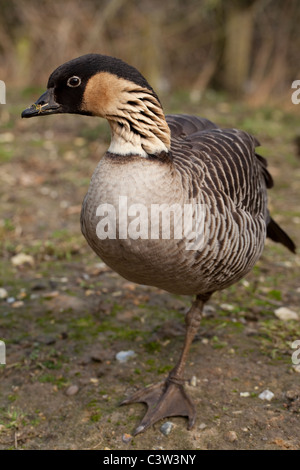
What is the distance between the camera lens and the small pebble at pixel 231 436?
313cm

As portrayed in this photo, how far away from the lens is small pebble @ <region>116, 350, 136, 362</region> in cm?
391

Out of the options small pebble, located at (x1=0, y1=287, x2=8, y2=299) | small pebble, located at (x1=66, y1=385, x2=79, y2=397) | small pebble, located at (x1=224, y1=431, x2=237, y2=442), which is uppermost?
small pebble, located at (x1=0, y1=287, x2=8, y2=299)

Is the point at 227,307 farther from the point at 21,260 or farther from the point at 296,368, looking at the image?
the point at 21,260

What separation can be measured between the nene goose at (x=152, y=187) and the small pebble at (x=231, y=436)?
256 mm

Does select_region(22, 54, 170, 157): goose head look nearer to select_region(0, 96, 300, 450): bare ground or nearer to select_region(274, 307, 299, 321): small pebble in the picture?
select_region(0, 96, 300, 450): bare ground

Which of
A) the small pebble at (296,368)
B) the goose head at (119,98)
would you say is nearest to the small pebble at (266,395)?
the small pebble at (296,368)

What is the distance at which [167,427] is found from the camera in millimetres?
3291

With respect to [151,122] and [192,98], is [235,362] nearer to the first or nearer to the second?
[151,122]

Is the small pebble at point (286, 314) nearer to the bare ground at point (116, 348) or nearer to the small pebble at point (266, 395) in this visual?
the bare ground at point (116, 348)

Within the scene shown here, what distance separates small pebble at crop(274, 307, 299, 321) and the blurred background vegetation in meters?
7.68

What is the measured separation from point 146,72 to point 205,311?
8.51m

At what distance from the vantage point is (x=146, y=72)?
39.1 ft

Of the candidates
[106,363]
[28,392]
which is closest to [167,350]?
[106,363]

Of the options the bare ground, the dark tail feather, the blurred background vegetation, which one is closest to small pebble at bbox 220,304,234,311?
the bare ground
